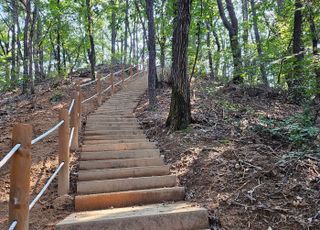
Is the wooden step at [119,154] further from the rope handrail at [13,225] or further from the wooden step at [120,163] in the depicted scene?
the rope handrail at [13,225]

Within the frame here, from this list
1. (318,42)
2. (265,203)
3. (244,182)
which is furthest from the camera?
(318,42)

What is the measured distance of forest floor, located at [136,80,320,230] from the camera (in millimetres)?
3398

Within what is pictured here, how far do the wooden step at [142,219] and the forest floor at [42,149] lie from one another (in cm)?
36

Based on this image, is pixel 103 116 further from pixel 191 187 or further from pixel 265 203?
pixel 265 203

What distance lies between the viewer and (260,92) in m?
10.1

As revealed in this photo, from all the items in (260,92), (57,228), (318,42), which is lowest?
(57,228)

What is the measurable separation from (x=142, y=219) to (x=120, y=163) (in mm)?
1904

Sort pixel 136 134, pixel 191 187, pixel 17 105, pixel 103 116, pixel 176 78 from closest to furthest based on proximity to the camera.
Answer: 1. pixel 191 187
2. pixel 176 78
3. pixel 136 134
4. pixel 103 116
5. pixel 17 105

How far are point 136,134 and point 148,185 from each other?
8.62ft

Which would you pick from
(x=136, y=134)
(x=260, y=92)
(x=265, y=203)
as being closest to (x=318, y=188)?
(x=265, y=203)

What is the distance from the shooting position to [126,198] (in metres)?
4.00

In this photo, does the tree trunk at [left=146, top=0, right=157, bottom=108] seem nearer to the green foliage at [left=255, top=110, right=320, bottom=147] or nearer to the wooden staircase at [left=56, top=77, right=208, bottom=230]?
the wooden staircase at [left=56, top=77, right=208, bottom=230]

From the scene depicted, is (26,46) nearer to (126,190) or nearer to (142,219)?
(126,190)

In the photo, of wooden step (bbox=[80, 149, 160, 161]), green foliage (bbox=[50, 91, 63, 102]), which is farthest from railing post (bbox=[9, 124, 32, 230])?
green foliage (bbox=[50, 91, 63, 102])
